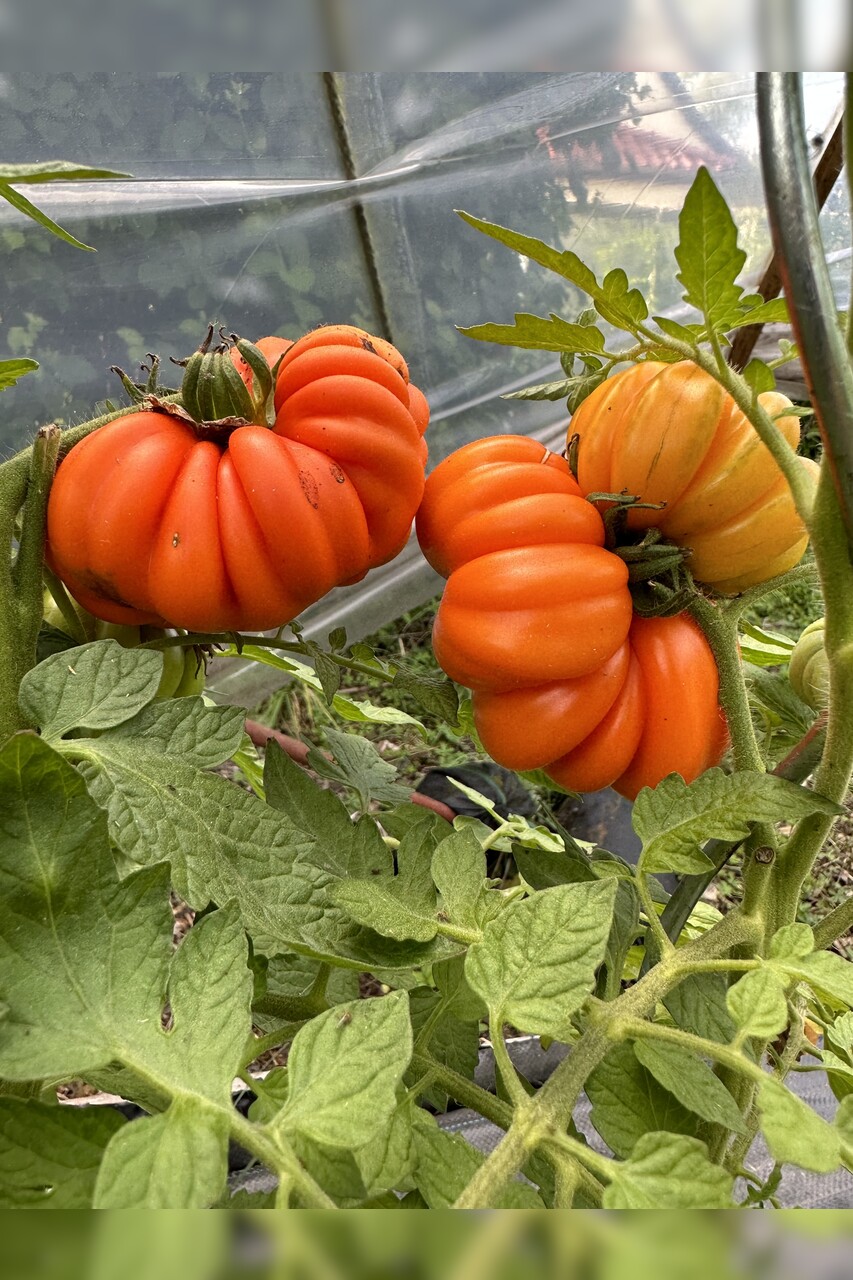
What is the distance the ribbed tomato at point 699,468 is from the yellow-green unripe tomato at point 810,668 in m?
0.05

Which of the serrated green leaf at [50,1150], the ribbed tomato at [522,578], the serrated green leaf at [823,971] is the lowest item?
the serrated green leaf at [823,971]

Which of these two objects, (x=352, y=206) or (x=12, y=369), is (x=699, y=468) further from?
(x=352, y=206)

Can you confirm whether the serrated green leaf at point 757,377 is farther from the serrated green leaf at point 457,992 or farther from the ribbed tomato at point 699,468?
the serrated green leaf at point 457,992

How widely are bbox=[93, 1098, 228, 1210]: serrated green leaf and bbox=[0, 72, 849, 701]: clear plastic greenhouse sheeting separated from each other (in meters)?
1.09

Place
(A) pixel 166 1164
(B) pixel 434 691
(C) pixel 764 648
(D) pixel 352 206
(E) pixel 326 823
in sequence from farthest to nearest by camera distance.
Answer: (D) pixel 352 206, (C) pixel 764 648, (B) pixel 434 691, (E) pixel 326 823, (A) pixel 166 1164

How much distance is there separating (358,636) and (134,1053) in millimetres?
1895

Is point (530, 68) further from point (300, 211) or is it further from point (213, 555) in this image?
point (300, 211)

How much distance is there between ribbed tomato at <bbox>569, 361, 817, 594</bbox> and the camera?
0.44 meters

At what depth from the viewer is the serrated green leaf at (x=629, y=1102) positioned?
328mm

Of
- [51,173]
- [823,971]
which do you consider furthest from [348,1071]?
[51,173]

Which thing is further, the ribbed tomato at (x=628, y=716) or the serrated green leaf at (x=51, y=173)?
the ribbed tomato at (x=628, y=716)

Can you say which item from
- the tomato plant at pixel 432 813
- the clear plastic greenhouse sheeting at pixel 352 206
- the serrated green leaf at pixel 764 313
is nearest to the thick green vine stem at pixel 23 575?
the tomato plant at pixel 432 813

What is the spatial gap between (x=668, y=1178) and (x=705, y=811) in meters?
0.14

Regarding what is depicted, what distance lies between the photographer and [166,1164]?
23 centimetres
